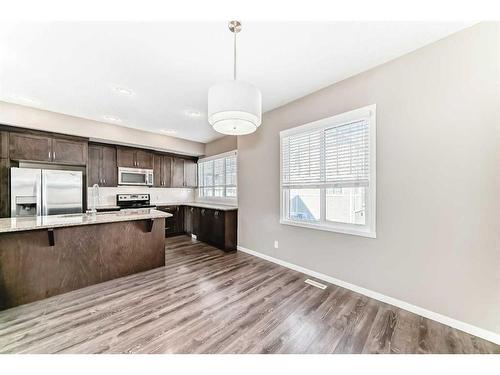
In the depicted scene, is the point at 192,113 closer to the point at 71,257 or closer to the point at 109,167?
the point at 109,167

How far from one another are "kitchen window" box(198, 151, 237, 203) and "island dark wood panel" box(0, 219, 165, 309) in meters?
2.20

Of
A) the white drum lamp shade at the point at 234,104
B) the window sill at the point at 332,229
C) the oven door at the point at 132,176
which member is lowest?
the window sill at the point at 332,229

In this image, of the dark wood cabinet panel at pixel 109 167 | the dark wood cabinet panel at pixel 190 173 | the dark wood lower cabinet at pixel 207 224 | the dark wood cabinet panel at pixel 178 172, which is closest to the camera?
the dark wood lower cabinet at pixel 207 224

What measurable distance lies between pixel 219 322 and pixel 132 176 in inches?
171

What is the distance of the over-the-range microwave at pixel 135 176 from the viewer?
15.8 ft

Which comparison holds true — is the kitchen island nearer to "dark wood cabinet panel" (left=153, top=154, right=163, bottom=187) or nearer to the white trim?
the white trim

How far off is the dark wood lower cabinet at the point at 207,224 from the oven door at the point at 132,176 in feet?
2.86

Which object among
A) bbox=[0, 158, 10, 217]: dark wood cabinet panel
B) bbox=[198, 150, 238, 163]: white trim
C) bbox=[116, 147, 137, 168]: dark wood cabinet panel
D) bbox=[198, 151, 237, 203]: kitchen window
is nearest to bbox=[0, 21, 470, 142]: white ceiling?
bbox=[0, 158, 10, 217]: dark wood cabinet panel

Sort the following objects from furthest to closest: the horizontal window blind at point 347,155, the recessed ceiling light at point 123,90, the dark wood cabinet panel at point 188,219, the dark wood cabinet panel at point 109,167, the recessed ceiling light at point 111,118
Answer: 1. the dark wood cabinet panel at point 188,219
2. the dark wood cabinet panel at point 109,167
3. the recessed ceiling light at point 111,118
4. the recessed ceiling light at point 123,90
5. the horizontal window blind at point 347,155

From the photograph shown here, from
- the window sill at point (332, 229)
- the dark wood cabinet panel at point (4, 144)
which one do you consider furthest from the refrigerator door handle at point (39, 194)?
the window sill at point (332, 229)

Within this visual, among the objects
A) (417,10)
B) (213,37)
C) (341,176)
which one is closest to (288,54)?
(213,37)

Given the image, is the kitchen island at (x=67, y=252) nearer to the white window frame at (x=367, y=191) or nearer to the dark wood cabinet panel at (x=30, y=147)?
the dark wood cabinet panel at (x=30, y=147)
